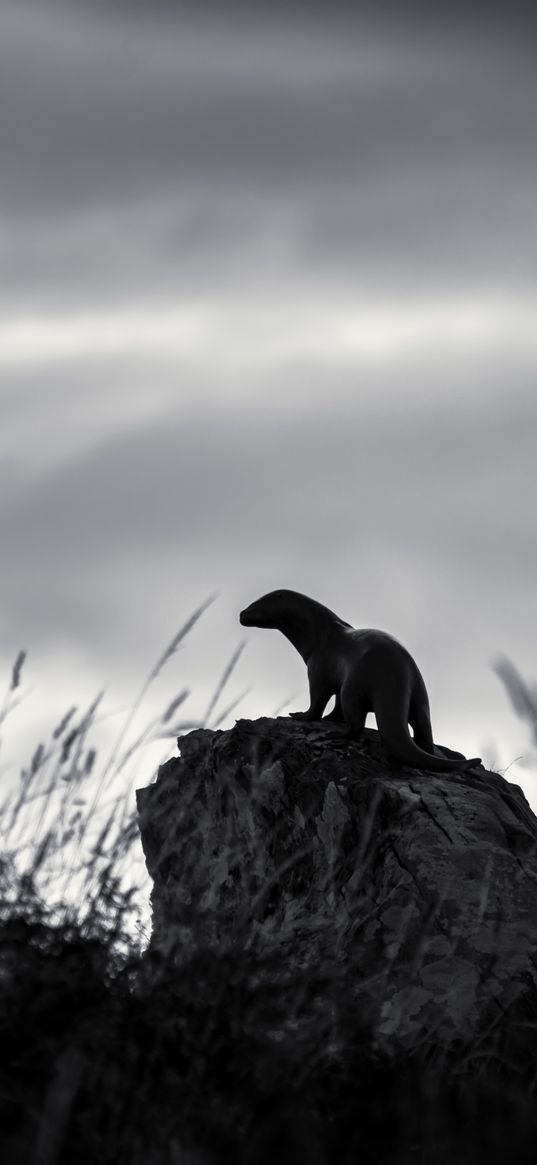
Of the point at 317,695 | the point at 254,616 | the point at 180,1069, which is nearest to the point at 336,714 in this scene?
the point at 317,695

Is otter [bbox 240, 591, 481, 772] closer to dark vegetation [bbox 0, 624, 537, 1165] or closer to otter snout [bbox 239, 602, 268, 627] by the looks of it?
otter snout [bbox 239, 602, 268, 627]

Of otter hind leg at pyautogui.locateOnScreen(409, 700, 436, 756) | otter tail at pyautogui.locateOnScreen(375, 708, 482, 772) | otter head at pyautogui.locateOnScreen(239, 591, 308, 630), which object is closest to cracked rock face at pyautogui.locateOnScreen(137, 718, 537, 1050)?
otter tail at pyautogui.locateOnScreen(375, 708, 482, 772)

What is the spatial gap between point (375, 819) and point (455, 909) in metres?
0.50

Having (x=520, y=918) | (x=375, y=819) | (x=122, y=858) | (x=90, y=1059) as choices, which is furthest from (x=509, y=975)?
(x=90, y=1059)

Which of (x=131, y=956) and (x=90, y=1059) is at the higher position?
(x=131, y=956)

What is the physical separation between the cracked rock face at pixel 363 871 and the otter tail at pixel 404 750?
2.5 inches

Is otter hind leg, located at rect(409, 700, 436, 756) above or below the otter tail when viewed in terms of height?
above

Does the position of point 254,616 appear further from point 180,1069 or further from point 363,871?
point 180,1069

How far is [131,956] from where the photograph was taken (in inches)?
128

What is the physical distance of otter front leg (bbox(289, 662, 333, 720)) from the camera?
6.08 metres

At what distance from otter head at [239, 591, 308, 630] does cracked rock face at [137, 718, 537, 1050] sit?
24.7 inches

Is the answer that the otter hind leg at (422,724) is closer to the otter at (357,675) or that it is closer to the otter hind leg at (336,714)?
the otter at (357,675)

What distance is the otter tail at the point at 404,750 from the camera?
5566 mm

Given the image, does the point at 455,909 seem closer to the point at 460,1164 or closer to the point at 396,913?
the point at 396,913
